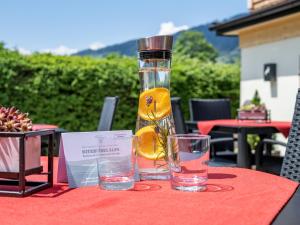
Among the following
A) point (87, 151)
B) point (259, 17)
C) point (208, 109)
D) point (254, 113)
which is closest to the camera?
point (87, 151)

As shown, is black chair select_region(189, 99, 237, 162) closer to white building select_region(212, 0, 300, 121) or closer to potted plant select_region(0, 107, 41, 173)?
white building select_region(212, 0, 300, 121)

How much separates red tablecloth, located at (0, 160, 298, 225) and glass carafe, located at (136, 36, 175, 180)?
0.09 m

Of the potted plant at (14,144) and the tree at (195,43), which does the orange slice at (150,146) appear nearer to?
the potted plant at (14,144)

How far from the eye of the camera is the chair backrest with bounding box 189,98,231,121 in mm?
5844

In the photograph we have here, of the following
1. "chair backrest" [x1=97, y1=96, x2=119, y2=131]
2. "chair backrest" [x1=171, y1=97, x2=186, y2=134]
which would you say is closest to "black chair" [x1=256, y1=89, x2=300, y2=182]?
"chair backrest" [x1=171, y1=97, x2=186, y2=134]

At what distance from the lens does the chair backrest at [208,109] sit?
5844 millimetres

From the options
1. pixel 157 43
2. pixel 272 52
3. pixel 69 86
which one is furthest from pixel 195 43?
pixel 157 43

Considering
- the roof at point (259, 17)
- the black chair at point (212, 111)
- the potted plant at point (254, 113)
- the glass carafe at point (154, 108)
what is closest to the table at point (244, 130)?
the potted plant at point (254, 113)

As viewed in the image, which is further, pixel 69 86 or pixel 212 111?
pixel 69 86

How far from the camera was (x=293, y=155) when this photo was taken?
2.09m

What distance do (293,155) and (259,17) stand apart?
6.68 meters

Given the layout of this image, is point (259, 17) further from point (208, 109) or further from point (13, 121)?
point (13, 121)

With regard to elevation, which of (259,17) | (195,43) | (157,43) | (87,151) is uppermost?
(195,43)

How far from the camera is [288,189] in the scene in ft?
4.68
